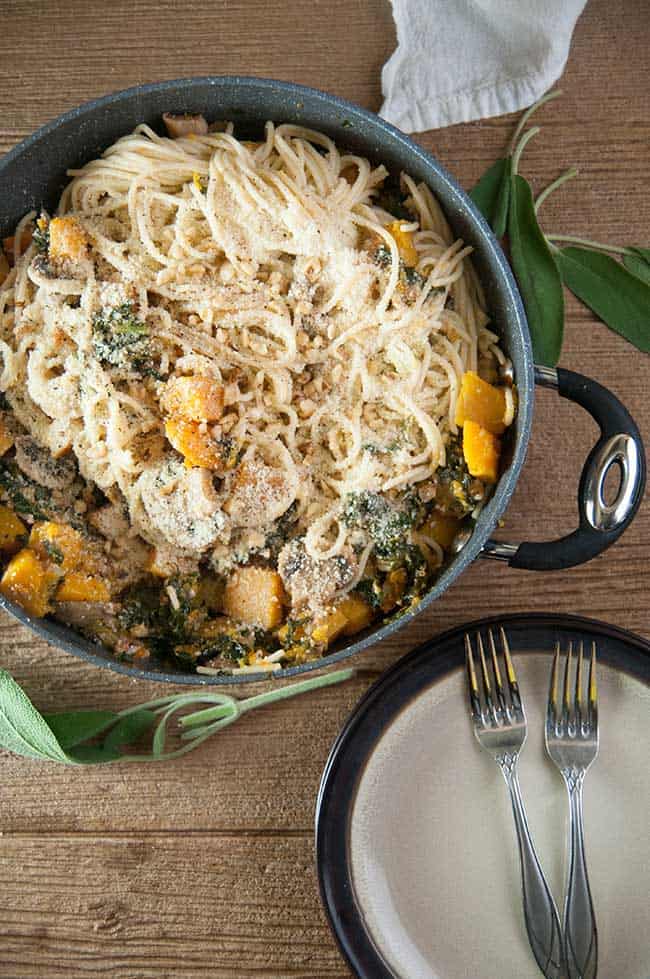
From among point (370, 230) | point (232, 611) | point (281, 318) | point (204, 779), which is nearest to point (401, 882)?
point (204, 779)

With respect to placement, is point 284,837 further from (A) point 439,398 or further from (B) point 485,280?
(B) point 485,280

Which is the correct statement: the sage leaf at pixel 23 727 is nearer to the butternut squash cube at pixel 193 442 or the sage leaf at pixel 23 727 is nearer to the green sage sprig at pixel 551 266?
the butternut squash cube at pixel 193 442

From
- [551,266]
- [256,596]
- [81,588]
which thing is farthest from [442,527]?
[81,588]

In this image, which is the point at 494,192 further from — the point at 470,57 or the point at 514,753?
the point at 514,753

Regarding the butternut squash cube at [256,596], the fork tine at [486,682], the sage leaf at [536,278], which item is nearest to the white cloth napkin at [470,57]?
the sage leaf at [536,278]

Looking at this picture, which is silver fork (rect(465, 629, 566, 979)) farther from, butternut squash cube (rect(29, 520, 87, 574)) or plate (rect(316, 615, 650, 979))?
butternut squash cube (rect(29, 520, 87, 574))

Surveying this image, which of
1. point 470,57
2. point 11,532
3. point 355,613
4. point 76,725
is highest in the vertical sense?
point 470,57

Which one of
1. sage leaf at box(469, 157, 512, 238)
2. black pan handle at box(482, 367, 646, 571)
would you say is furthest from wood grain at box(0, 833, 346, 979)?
sage leaf at box(469, 157, 512, 238)
